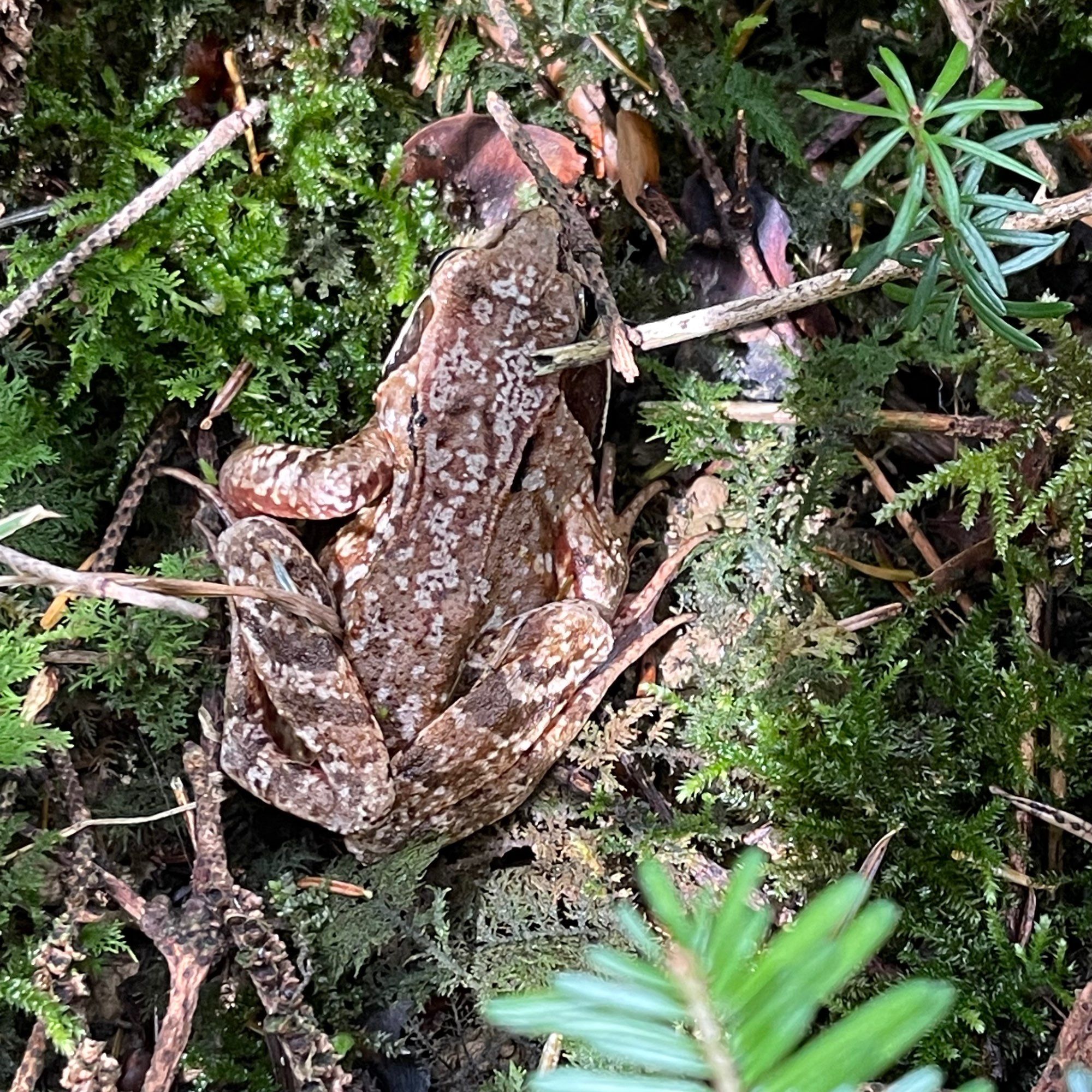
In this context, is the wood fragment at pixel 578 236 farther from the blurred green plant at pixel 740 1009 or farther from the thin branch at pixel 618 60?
the blurred green plant at pixel 740 1009

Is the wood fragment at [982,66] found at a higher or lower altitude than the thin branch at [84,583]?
lower

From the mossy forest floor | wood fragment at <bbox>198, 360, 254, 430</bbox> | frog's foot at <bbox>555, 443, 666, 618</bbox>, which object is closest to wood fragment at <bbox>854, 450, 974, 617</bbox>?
the mossy forest floor

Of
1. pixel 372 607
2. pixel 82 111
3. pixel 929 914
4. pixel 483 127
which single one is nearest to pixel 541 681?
pixel 372 607

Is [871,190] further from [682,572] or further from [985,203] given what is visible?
[682,572]

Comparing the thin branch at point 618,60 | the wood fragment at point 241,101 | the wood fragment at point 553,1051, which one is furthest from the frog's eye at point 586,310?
the wood fragment at point 553,1051

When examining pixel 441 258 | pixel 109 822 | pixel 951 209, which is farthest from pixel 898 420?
pixel 109 822

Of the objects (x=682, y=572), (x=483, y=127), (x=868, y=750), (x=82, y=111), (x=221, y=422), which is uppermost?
(x=82, y=111)
